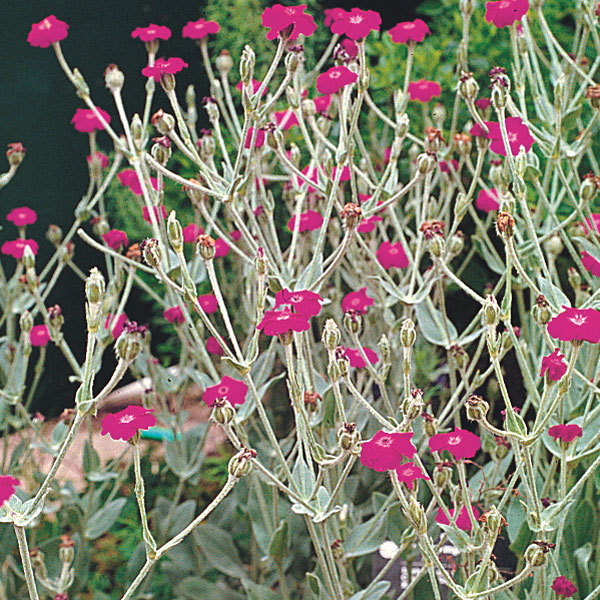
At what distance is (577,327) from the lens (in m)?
0.84

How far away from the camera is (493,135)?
1.18 metres

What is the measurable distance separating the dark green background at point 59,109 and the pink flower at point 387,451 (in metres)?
1.87

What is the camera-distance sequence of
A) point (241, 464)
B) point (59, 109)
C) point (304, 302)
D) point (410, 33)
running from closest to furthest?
point (241, 464) < point (304, 302) < point (410, 33) < point (59, 109)

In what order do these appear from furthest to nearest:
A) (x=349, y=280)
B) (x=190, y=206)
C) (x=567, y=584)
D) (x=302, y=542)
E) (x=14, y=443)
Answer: (x=14, y=443), (x=190, y=206), (x=349, y=280), (x=302, y=542), (x=567, y=584)

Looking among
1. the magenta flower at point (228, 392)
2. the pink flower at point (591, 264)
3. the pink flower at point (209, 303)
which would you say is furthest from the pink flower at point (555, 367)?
the pink flower at point (209, 303)

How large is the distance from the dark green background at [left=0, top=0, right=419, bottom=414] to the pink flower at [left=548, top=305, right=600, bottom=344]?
197cm

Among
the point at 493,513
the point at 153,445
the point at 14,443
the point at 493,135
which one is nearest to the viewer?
the point at 493,513

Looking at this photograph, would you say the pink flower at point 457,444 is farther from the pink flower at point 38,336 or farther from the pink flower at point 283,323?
the pink flower at point 38,336

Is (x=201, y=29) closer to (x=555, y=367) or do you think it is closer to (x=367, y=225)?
(x=367, y=225)

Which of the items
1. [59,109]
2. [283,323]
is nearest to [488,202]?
[283,323]

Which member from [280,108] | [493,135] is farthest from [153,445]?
[493,135]

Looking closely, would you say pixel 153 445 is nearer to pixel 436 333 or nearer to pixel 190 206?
pixel 190 206

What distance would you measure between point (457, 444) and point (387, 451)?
0.40 ft

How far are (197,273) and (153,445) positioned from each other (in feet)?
2.33
